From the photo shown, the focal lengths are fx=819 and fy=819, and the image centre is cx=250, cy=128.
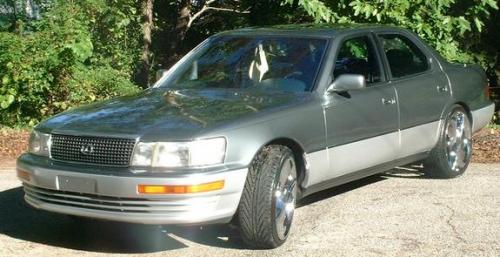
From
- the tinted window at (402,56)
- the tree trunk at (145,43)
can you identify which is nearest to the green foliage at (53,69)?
the tree trunk at (145,43)

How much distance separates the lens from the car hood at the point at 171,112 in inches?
208

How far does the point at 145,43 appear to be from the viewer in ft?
49.3

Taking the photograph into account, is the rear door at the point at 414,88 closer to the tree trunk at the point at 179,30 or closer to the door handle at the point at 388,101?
the door handle at the point at 388,101

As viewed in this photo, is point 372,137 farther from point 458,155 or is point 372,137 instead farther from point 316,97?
point 458,155

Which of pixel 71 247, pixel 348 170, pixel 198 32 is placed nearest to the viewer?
pixel 71 247

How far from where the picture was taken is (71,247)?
580 cm

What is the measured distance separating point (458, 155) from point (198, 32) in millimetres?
10624

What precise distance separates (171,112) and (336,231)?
1.54 meters

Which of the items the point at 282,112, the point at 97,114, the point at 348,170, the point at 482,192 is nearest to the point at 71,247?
the point at 97,114

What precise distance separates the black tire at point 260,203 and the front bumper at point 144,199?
10cm

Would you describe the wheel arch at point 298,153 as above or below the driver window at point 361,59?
below

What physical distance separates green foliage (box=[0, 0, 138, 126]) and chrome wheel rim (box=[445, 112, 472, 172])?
580 cm

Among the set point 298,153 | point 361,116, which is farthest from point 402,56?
point 298,153

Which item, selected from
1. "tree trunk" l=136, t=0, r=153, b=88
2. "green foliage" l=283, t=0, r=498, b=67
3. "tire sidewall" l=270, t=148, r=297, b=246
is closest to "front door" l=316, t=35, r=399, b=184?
"tire sidewall" l=270, t=148, r=297, b=246
